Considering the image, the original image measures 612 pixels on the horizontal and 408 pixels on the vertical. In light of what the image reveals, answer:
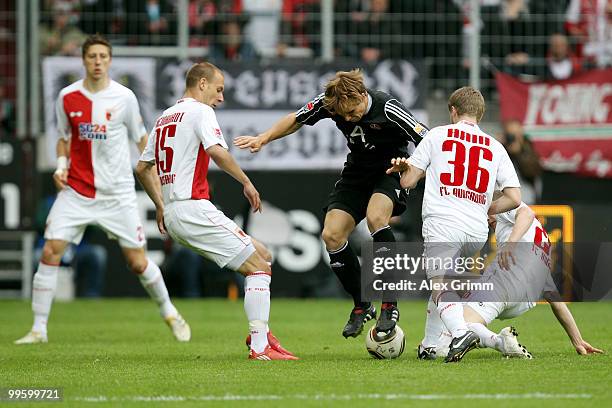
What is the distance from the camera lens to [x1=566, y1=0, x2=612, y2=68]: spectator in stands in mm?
17062

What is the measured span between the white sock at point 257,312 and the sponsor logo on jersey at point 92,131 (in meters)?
2.80

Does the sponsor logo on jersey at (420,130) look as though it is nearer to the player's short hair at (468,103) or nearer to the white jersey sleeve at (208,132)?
the player's short hair at (468,103)

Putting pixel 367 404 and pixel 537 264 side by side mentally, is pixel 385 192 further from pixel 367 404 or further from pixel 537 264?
pixel 367 404

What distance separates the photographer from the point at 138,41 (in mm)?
17062

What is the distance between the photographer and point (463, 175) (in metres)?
8.41

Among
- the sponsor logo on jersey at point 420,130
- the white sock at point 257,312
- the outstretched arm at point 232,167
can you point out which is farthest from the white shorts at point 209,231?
the sponsor logo on jersey at point 420,130

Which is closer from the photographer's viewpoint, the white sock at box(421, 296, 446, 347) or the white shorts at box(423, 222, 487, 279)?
the white shorts at box(423, 222, 487, 279)

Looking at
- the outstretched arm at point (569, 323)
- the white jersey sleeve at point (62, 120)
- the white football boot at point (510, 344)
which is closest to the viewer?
the white football boot at point (510, 344)

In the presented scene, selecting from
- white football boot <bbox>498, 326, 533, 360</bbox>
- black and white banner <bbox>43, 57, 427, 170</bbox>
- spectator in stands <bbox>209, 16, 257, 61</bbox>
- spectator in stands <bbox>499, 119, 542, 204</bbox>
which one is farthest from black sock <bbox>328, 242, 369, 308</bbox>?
spectator in stands <bbox>209, 16, 257, 61</bbox>

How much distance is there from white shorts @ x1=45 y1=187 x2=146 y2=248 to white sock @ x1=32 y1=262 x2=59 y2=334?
30 centimetres

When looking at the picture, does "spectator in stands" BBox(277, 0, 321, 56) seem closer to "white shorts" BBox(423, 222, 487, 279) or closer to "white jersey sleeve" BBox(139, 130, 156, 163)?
"white jersey sleeve" BBox(139, 130, 156, 163)

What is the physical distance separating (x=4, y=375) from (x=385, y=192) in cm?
306

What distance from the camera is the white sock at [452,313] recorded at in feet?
26.9

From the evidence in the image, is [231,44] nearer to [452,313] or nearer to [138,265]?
[138,265]
